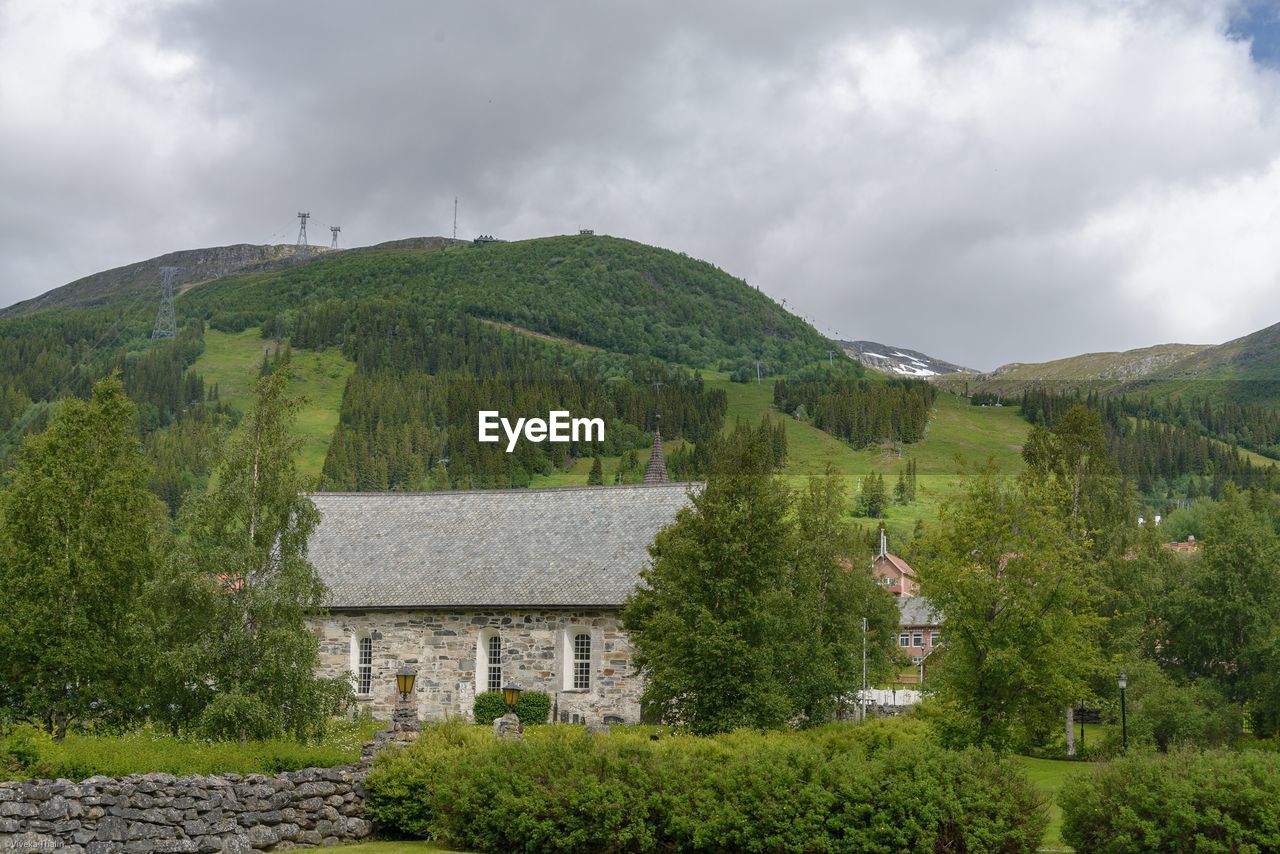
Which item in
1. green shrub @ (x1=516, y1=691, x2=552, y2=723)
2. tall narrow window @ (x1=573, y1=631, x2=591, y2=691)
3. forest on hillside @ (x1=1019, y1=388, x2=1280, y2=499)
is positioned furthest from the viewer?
forest on hillside @ (x1=1019, y1=388, x2=1280, y2=499)

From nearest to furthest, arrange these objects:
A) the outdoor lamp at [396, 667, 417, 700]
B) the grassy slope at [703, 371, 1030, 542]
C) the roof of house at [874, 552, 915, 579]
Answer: the outdoor lamp at [396, 667, 417, 700]
the roof of house at [874, 552, 915, 579]
the grassy slope at [703, 371, 1030, 542]

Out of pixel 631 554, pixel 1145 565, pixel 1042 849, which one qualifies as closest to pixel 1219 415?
pixel 1145 565

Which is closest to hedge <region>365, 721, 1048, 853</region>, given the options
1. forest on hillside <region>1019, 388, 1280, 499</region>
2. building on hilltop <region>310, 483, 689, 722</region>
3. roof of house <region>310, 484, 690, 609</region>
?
building on hilltop <region>310, 483, 689, 722</region>

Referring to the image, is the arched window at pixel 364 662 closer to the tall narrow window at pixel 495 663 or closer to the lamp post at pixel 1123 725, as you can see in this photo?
the tall narrow window at pixel 495 663

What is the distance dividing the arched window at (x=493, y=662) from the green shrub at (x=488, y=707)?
3.23 feet

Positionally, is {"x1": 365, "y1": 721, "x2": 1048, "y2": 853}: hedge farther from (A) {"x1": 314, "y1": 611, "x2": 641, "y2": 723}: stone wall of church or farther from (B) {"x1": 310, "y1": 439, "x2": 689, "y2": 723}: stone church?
(A) {"x1": 314, "y1": 611, "x2": 641, "y2": 723}: stone wall of church

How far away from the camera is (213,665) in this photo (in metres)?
25.3

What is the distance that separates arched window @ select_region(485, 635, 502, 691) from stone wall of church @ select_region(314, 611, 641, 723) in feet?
0.59

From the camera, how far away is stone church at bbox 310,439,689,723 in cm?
4153

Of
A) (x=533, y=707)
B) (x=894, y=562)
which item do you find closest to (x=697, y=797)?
(x=533, y=707)

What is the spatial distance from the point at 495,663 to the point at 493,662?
0.42 feet

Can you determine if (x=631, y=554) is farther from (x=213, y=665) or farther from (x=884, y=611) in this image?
(x=213, y=665)

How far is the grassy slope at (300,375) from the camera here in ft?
453

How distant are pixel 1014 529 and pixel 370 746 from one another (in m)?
17.7
